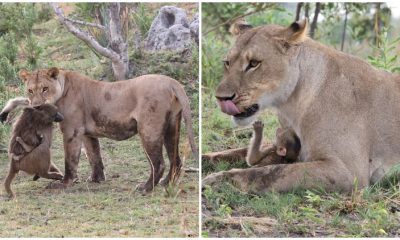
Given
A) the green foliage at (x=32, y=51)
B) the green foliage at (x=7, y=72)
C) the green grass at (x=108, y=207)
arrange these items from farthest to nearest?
the green foliage at (x=32, y=51)
the green foliage at (x=7, y=72)
the green grass at (x=108, y=207)

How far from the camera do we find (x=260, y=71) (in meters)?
4.88

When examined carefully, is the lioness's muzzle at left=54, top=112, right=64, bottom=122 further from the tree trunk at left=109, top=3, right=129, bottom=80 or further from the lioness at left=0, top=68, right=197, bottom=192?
the tree trunk at left=109, top=3, right=129, bottom=80

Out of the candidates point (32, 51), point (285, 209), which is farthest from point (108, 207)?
point (32, 51)

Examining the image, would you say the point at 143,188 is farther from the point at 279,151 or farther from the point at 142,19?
the point at 142,19

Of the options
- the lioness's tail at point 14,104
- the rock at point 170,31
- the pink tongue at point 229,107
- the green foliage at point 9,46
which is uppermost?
the rock at point 170,31

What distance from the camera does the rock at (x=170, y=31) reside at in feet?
17.7

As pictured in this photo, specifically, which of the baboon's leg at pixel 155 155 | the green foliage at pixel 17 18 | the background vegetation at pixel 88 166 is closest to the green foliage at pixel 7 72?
the background vegetation at pixel 88 166

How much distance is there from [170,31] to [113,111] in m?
0.63

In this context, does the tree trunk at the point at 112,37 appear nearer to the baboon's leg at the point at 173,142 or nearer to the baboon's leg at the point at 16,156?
the baboon's leg at the point at 173,142

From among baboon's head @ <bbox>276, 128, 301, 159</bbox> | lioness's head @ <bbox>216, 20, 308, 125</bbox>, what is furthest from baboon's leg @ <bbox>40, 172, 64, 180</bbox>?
baboon's head @ <bbox>276, 128, 301, 159</bbox>

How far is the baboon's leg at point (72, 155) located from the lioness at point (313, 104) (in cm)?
104

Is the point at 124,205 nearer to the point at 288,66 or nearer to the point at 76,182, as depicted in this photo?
the point at 76,182

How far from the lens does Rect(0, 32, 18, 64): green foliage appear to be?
570cm

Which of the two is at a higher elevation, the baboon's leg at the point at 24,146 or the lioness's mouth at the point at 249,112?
the lioness's mouth at the point at 249,112
